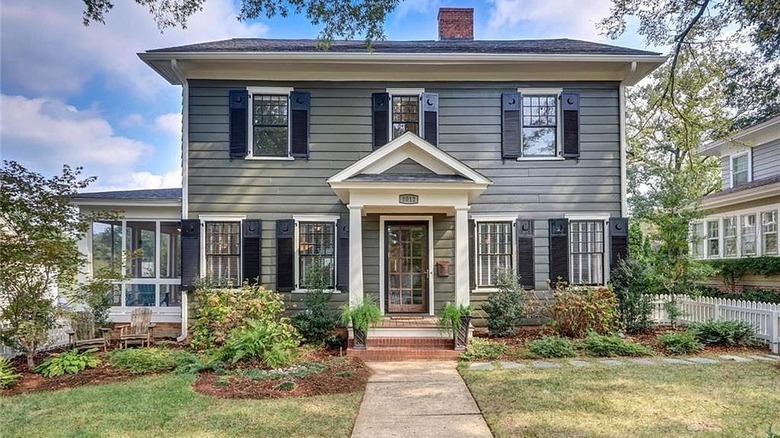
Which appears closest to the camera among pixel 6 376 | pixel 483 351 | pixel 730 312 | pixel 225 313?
pixel 6 376

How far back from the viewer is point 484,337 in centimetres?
888

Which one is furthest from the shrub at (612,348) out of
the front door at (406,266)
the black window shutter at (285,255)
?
the black window shutter at (285,255)

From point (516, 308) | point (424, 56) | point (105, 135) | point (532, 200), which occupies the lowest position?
point (516, 308)

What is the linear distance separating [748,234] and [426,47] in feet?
39.3

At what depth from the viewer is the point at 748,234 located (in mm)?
13906

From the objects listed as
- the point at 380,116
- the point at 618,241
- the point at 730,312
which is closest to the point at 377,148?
the point at 380,116

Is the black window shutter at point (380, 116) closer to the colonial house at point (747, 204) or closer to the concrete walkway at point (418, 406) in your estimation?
the concrete walkway at point (418, 406)

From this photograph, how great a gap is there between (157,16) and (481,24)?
28.5 ft

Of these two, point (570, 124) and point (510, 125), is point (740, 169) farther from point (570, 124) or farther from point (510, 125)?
point (510, 125)

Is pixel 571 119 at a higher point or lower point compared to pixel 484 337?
higher

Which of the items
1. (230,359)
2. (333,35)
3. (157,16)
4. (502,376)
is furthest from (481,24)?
(230,359)

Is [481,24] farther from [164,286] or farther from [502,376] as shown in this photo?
[164,286]

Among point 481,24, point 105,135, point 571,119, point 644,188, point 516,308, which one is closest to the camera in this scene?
point 516,308

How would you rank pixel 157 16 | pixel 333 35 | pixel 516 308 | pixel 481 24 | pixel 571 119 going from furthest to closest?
pixel 481 24
pixel 571 119
pixel 516 308
pixel 333 35
pixel 157 16
